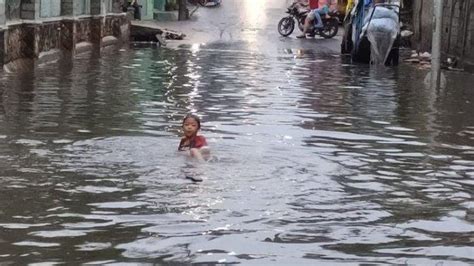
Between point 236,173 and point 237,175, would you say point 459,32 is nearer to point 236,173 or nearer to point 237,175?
point 236,173

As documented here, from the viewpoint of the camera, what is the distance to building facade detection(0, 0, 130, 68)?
21734 mm

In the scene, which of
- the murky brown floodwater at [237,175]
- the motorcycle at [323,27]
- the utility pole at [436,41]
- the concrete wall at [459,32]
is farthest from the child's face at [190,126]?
the motorcycle at [323,27]

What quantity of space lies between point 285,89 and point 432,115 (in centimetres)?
413

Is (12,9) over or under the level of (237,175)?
over

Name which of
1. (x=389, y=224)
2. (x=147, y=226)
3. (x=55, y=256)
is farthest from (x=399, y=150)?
(x=55, y=256)

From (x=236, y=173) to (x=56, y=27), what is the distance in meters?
17.0

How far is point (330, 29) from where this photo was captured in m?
39.9

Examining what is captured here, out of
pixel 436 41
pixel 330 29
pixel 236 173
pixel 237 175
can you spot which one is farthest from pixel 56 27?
pixel 237 175

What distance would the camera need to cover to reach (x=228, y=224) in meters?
7.41

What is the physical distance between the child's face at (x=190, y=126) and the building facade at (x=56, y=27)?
1066 centimetres

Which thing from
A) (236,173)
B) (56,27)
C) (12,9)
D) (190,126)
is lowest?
(236,173)

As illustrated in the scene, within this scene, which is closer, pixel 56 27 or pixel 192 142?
pixel 192 142

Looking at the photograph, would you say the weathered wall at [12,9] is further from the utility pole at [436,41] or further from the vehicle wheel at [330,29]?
the vehicle wheel at [330,29]

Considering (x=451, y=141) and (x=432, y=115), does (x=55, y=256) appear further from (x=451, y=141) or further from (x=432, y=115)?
(x=432, y=115)
